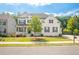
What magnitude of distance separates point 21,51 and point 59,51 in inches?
31.9

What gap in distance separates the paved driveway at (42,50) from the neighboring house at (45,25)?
0.32m

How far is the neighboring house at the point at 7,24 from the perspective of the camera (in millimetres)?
6180

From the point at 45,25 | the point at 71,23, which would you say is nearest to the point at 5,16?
the point at 45,25

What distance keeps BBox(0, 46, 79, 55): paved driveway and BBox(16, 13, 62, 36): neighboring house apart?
325 millimetres

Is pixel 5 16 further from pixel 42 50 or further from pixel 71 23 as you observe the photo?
pixel 71 23

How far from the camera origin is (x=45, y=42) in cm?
624

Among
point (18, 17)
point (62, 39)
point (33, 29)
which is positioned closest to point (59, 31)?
point (62, 39)

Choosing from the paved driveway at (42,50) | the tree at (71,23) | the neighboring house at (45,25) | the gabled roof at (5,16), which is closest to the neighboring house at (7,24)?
the gabled roof at (5,16)

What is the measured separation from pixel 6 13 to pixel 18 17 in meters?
0.28

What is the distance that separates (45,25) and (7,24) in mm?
834

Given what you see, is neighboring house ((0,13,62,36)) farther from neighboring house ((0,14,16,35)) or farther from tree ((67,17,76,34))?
tree ((67,17,76,34))
